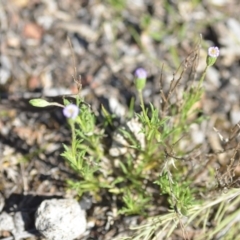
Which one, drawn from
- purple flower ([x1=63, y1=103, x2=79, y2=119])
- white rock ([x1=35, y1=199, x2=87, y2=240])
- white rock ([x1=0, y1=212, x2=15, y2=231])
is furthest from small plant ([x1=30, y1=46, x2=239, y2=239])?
white rock ([x1=0, y1=212, x2=15, y2=231])

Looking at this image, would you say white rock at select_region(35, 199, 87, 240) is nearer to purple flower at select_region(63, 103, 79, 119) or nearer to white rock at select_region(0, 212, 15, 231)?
white rock at select_region(0, 212, 15, 231)

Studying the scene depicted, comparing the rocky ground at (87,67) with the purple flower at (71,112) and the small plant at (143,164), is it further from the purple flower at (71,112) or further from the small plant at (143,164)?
the purple flower at (71,112)

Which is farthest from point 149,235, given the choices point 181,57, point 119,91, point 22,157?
point 181,57

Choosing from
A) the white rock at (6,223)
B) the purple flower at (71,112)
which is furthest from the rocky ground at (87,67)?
the purple flower at (71,112)

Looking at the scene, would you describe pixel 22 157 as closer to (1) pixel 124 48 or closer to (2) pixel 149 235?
(2) pixel 149 235

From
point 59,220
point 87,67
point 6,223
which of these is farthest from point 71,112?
point 87,67

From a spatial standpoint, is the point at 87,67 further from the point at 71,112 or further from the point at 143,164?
the point at 71,112

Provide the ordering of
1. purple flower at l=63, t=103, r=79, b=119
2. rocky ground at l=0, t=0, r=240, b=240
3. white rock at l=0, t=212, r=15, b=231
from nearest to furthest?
purple flower at l=63, t=103, r=79, b=119, white rock at l=0, t=212, r=15, b=231, rocky ground at l=0, t=0, r=240, b=240
